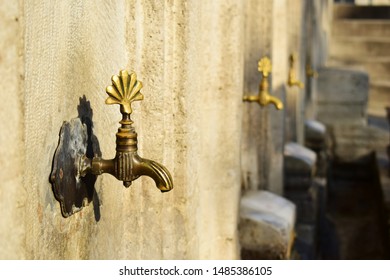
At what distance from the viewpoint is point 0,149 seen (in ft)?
2.98

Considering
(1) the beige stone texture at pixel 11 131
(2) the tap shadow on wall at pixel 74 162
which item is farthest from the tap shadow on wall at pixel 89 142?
(1) the beige stone texture at pixel 11 131

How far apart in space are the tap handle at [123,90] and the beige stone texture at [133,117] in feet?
0.27

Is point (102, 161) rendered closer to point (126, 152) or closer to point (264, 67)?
point (126, 152)

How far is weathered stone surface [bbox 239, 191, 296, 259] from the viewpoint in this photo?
288 centimetres

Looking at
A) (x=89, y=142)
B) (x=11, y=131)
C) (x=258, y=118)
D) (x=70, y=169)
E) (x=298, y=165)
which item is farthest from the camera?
Answer: (x=298, y=165)

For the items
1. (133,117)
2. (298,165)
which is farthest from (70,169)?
(298,165)

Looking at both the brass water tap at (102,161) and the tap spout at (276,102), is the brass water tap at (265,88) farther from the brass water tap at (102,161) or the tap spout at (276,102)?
the brass water tap at (102,161)

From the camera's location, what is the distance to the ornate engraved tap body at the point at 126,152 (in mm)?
1269

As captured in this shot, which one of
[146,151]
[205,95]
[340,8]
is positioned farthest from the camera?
[340,8]

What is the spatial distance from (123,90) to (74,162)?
0.16 meters

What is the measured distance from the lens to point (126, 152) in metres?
1.30

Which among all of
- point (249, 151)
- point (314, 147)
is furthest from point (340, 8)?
point (249, 151)

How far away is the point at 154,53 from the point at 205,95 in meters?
0.69
